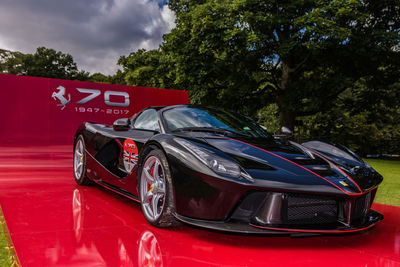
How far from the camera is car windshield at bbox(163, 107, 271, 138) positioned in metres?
3.37

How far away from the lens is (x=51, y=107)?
11.4 meters

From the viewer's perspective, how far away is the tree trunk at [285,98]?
1482 cm

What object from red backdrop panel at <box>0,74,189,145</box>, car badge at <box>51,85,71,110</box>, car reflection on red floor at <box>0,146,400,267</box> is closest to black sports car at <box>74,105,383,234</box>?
car reflection on red floor at <box>0,146,400,267</box>

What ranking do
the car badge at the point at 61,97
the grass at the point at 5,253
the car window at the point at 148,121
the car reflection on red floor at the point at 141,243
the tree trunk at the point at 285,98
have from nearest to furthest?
the grass at the point at 5,253, the car reflection on red floor at the point at 141,243, the car window at the point at 148,121, the car badge at the point at 61,97, the tree trunk at the point at 285,98

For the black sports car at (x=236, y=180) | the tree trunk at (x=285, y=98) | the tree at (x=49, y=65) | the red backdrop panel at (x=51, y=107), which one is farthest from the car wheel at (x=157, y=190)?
the tree at (x=49, y=65)

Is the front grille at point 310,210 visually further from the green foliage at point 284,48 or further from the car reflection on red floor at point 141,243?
the green foliage at point 284,48

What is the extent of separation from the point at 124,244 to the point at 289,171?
1.36 m

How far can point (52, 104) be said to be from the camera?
11469 mm

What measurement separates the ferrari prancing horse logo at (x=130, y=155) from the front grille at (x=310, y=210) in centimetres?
171

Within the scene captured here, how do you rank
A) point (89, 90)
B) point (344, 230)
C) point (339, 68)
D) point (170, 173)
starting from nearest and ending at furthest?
point (344, 230) → point (170, 173) → point (89, 90) → point (339, 68)

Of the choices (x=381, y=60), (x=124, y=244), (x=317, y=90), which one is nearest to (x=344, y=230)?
(x=124, y=244)

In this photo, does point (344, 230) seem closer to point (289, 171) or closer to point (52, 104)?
point (289, 171)

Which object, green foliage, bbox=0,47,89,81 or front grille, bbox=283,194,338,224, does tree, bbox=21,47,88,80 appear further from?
front grille, bbox=283,194,338,224

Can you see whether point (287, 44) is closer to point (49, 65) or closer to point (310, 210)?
point (310, 210)
